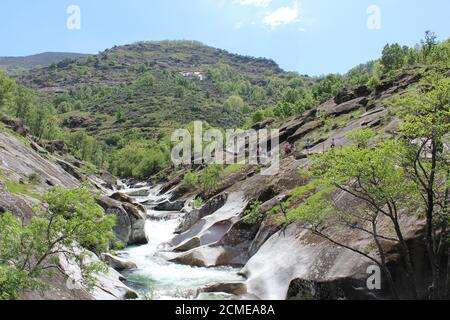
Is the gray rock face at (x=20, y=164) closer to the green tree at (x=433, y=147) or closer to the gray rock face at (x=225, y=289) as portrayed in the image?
the gray rock face at (x=225, y=289)

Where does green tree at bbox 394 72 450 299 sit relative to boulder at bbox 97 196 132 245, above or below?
above

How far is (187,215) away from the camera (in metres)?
61.4

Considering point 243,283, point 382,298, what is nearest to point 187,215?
point 243,283

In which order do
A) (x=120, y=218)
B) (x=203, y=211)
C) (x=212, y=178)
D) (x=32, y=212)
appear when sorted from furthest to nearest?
(x=212, y=178), (x=203, y=211), (x=120, y=218), (x=32, y=212)

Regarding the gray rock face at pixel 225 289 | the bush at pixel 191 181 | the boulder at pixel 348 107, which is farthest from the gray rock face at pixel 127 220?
the boulder at pixel 348 107

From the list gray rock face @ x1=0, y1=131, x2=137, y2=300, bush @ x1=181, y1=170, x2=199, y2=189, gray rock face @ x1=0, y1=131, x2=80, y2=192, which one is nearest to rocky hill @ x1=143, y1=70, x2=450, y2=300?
bush @ x1=181, y1=170, x2=199, y2=189

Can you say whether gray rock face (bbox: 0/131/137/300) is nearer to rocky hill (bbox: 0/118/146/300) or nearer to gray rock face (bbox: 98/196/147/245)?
rocky hill (bbox: 0/118/146/300)

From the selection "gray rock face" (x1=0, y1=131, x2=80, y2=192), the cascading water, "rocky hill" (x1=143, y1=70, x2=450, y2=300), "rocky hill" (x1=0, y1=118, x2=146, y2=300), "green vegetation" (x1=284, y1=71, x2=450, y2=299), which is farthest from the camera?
"gray rock face" (x1=0, y1=131, x2=80, y2=192)

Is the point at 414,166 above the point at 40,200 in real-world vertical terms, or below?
above

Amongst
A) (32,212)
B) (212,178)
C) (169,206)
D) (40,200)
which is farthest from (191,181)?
(32,212)

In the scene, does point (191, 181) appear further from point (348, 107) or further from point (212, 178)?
point (348, 107)

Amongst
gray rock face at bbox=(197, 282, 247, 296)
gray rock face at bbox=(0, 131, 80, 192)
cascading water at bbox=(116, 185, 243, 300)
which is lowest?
cascading water at bbox=(116, 185, 243, 300)

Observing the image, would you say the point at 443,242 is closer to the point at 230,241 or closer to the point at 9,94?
the point at 230,241
